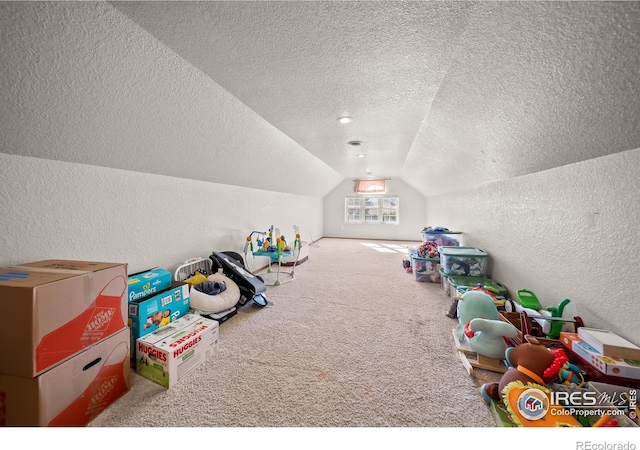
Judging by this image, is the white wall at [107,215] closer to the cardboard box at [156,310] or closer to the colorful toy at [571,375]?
the cardboard box at [156,310]

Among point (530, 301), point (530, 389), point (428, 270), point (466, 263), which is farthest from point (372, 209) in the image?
point (530, 389)

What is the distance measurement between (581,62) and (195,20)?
1663 millimetres

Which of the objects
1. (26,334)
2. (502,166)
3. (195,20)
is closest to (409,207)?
(502,166)

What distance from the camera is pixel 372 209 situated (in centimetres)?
729

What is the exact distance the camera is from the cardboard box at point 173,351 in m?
1.29

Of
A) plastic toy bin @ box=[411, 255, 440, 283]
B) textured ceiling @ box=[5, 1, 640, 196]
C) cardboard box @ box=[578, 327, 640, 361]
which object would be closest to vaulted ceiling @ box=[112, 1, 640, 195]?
textured ceiling @ box=[5, 1, 640, 196]

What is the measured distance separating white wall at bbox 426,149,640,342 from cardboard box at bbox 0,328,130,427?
2.63 metres

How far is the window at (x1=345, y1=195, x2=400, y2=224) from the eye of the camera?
7.14 meters

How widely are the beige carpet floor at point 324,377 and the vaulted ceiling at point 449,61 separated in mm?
1558

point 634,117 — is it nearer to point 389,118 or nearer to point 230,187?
point 389,118

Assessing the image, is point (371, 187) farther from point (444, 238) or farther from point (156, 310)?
point (156, 310)

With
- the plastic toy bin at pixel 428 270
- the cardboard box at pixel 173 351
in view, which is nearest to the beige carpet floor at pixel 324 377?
the cardboard box at pixel 173 351

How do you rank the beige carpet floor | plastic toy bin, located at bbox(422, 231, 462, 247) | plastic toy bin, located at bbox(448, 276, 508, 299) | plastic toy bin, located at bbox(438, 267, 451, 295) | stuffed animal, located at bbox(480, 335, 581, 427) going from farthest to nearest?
plastic toy bin, located at bbox(422, 231, 462, 247), plastic toy bin, located at bbox(438, 267, 451, 295), plastic toy bin, located at bbox(448, 276, 508, 299), the beige carpet floor, stuffed animal, located at bbox(480, 335, 581, 427)

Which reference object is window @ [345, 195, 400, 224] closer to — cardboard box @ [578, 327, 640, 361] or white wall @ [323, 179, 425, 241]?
white wall @ [323, 179, 425, 241]
